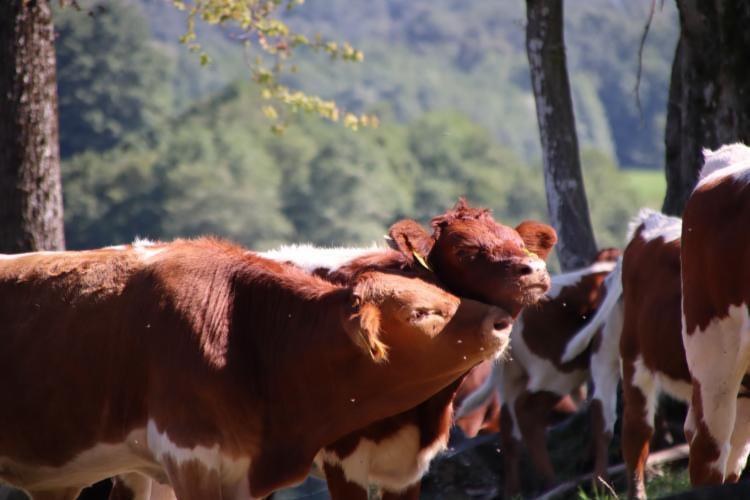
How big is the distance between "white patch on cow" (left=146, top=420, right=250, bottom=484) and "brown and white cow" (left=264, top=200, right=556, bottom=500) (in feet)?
3.10

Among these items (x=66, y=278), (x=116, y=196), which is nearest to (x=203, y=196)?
(x=116, y=196)

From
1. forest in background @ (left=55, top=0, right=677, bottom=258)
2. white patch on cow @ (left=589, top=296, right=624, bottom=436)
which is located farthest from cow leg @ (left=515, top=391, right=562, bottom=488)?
forest in background @ (left=55, top=0, right=677, bottom=258)

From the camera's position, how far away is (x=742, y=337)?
248 inches

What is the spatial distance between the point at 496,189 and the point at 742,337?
354 ft

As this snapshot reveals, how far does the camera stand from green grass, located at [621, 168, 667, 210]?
4343 inches

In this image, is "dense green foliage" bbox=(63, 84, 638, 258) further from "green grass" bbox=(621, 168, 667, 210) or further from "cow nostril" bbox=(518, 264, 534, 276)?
"cow nostril" bbox=(518, 264, 534, 276)

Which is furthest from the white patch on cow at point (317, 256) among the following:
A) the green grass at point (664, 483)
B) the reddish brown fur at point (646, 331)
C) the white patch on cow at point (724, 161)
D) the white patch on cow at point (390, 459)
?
the green grass at point (664, 483)

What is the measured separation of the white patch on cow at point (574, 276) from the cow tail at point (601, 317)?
35 cm

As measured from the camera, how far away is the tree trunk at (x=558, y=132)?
11180mm

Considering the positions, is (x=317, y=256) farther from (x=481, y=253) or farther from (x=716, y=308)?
(x=716, y=308)

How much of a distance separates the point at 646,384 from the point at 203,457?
4113mm

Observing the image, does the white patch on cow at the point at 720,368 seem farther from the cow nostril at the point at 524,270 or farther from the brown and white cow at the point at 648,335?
the brown and white cow at the point at 648,335

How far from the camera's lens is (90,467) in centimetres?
602

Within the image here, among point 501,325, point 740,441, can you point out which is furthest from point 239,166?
point 501,325
